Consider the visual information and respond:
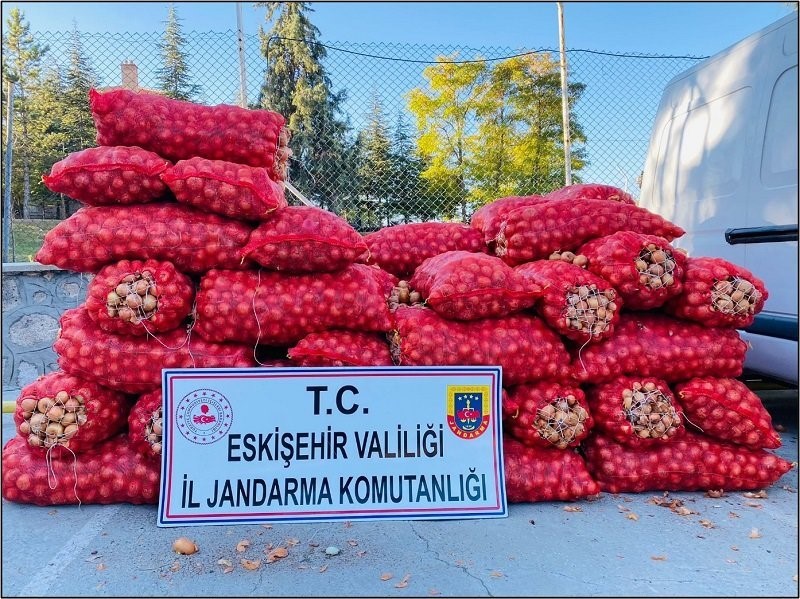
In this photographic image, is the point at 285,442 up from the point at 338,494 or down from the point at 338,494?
up

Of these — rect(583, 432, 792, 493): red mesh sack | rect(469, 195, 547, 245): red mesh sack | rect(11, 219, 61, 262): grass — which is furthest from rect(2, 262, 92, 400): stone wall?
rect(583, 432, 792, 493): red mesh sack

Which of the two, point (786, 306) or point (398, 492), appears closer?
point (398, 492)

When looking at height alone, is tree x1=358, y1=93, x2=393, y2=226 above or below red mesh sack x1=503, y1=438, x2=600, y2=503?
above

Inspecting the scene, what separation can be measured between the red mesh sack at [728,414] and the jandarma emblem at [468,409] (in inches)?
35.0

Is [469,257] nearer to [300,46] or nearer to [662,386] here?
[662,386]

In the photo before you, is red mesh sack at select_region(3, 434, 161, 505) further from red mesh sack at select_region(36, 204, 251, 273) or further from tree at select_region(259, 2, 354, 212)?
tree at select_region(259, 2, 354, 212)

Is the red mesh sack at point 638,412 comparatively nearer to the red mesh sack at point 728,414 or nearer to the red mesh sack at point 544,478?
the red mesh sack at point 728,414

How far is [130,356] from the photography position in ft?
7.26

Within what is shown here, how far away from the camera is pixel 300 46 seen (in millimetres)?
8438

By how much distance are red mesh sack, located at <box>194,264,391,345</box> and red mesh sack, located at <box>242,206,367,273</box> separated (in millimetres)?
70

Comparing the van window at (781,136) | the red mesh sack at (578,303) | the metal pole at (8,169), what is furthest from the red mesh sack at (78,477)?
the metal pole at (8,169)

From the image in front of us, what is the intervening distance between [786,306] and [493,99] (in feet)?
27.3

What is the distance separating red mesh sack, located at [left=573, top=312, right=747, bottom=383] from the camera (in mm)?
2416

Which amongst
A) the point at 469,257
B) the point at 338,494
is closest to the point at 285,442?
the point at 338,494
